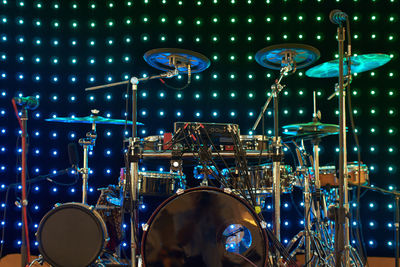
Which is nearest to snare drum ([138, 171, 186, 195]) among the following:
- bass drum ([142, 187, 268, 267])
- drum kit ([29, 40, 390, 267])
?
drum kit ([29, 40, 390, 267])

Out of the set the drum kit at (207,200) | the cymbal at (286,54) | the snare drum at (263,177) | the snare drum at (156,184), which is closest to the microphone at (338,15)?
the drum kit at (207,200)

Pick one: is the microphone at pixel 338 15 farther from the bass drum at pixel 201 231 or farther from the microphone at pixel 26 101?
the microphone at pixel 26 101

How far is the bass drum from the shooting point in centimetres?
231

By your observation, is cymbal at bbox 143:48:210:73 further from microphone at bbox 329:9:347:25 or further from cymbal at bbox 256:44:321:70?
microphone at bbox 329:9:347:25

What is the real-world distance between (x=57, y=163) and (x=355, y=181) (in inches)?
133

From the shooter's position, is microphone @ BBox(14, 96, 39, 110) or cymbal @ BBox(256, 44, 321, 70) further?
microphone @ BBox(14, 96, 39, 110)

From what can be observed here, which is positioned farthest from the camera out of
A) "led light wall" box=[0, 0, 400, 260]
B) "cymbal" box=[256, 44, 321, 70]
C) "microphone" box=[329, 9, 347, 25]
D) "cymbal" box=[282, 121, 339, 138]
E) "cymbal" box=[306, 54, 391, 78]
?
"led light wall" box=[0, 0, 400, 260]

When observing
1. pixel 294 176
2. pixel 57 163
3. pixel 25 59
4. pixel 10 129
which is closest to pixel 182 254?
pixel 294 176

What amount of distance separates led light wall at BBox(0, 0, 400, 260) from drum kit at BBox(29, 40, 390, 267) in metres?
1.02

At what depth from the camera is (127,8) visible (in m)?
4.36

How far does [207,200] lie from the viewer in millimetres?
2359

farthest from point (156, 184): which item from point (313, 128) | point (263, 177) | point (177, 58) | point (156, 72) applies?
point (156, 72)

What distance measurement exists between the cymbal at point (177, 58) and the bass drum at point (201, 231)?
1.15 meters

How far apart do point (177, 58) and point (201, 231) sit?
1.46 m
